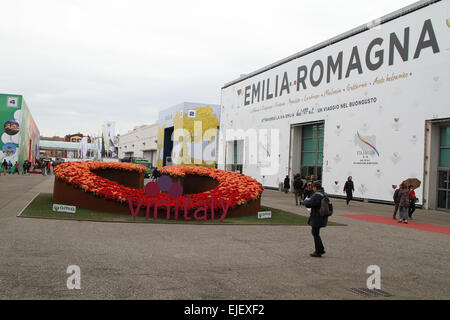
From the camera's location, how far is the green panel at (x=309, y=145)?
120ft

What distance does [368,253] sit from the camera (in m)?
10.2

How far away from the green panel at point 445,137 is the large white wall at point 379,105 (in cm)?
111

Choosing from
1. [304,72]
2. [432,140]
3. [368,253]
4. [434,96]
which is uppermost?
[304,72]

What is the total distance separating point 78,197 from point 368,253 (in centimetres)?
1092

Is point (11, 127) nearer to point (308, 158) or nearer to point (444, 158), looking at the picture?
point (308, 158)

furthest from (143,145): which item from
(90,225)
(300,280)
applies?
(300,280)

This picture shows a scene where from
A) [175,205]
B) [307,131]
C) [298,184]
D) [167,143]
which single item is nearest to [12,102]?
[167,143]

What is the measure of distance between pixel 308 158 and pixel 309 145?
1139mm

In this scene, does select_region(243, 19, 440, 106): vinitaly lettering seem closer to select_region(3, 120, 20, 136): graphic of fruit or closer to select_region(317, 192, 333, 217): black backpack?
select_region(317, 192, 333, 217): black backpack

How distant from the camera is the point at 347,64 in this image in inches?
1235

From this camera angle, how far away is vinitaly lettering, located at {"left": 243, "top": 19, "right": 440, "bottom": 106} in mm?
24828

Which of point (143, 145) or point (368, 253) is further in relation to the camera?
point (143, 145)
